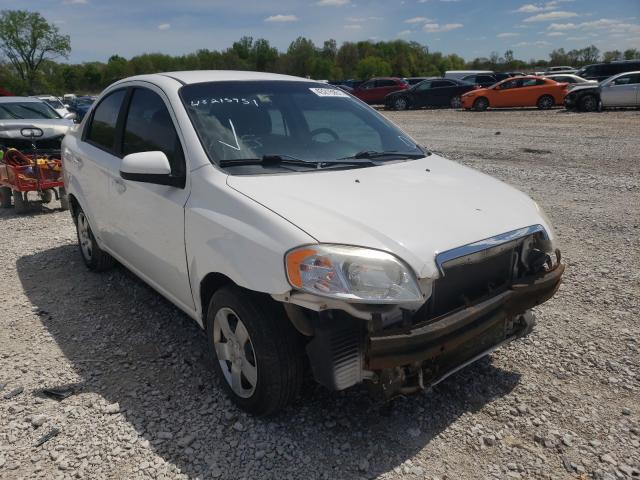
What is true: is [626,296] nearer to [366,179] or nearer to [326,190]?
[366,179]

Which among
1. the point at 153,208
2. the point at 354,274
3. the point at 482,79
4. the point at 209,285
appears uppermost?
the point at 482,79

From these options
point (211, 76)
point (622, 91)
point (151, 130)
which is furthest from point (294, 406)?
point (622, 91)

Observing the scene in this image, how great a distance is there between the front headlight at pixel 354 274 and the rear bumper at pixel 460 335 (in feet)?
0.58

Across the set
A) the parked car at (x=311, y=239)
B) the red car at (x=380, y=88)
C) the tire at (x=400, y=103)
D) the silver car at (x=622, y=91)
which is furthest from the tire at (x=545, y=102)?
the parked car at (x=311, y=239)

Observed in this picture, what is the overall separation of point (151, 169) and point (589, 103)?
21.9 metres

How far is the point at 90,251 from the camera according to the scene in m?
5.02

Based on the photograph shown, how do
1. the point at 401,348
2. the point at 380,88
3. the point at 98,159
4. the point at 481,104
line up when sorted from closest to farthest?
the point at 401,348 → the point at 98,159 → the point at 481,104 → the point at 380,88

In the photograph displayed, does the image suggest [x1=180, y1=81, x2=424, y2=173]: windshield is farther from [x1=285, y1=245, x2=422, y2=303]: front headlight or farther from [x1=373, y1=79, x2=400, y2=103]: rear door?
[x1=373, y1=79, x2=400, y2=103]: rear door

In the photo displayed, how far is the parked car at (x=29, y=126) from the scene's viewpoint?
30.0 ft

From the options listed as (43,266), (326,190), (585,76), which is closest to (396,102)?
(585,76)

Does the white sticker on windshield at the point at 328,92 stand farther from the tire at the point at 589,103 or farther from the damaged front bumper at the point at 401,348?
the tire at the point at 589,103

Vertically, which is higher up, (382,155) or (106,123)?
(106,123)

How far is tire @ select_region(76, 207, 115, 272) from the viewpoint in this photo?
4918mm

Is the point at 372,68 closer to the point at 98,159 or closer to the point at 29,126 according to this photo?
the point at 29,126
